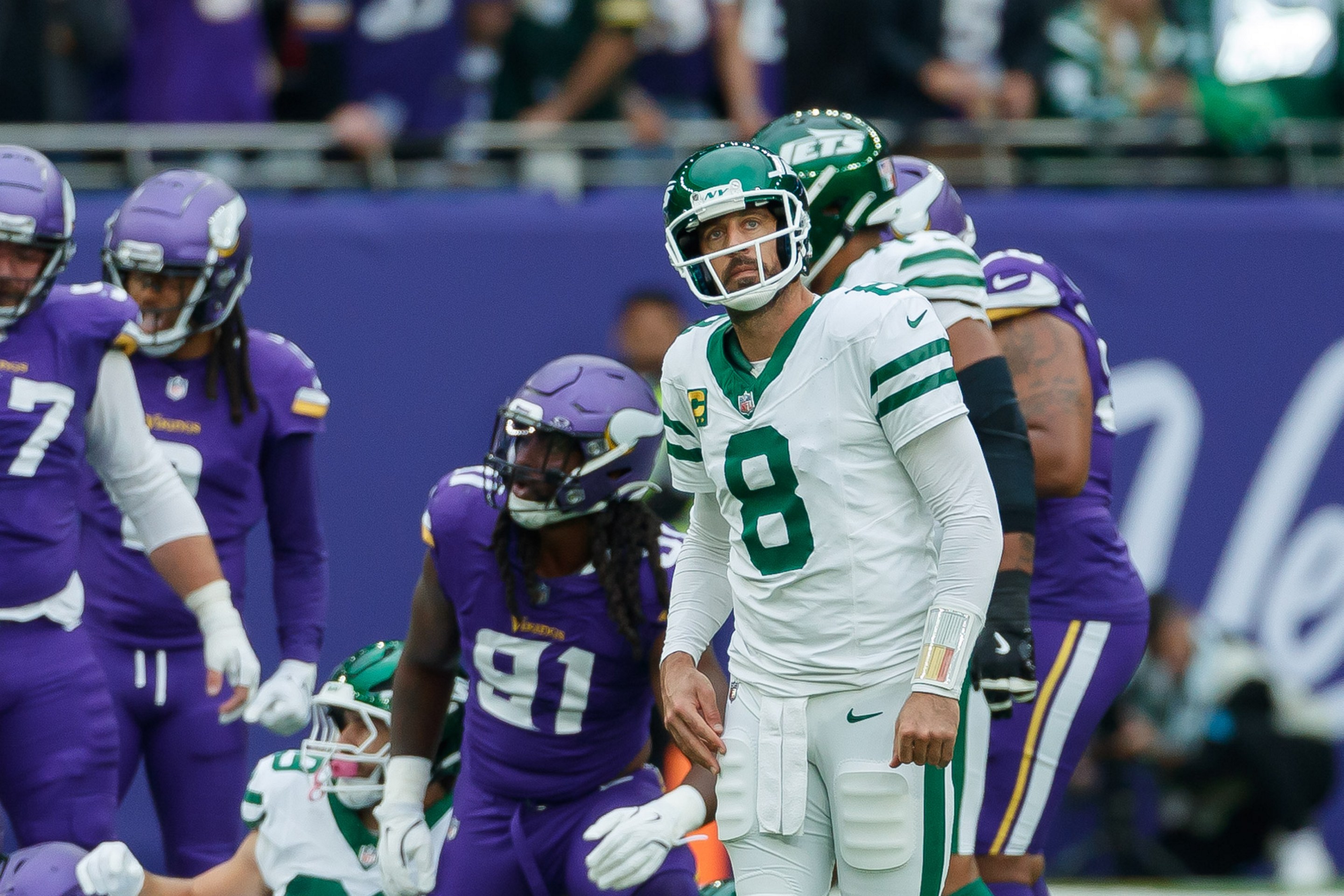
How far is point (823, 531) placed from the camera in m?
3.56

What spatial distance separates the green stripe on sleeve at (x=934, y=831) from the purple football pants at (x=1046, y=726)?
0.61 metres

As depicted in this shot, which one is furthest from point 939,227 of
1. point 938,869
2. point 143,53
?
point 143,53

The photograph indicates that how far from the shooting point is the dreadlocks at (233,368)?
5141mm

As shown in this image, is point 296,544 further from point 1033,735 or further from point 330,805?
point 1033,735

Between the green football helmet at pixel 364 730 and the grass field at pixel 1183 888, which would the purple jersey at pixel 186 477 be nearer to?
the green football helmet at pixel 364 730

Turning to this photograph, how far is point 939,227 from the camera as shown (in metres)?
4.48

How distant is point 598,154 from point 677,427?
4419 mm

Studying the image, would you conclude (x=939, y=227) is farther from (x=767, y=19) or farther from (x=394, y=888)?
(x=767, y=19)

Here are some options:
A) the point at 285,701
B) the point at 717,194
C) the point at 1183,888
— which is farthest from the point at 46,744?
the point at 1183,888

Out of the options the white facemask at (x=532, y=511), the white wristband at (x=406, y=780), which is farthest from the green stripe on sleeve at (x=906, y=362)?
the white wristband at (x=406, y=780)

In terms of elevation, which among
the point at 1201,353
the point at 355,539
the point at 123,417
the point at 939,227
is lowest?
the point at 355,539

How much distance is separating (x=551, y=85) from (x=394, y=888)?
4.46 meters

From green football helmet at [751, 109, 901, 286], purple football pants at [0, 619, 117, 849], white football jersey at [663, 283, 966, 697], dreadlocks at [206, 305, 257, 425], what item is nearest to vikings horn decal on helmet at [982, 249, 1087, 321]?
green football helmet at [751, 109, 901, 286]

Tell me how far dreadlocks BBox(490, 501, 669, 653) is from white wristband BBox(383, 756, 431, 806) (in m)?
0.40
